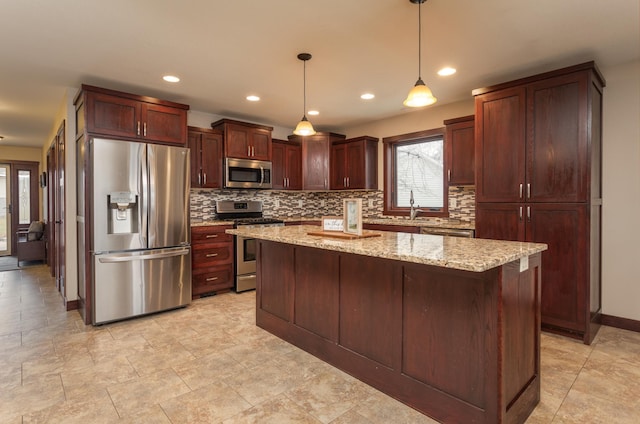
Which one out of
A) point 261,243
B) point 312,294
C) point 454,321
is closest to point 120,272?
point 261,243

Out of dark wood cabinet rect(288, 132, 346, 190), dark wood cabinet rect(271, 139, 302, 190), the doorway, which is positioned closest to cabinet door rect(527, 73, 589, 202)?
dark wood cabinet rect(288, 132, 346, 190)

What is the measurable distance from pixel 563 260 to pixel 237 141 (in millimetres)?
4019

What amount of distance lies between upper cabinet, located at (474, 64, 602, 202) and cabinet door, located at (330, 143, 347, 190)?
7.65 feet

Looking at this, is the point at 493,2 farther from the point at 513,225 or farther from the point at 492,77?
the point at 513,225

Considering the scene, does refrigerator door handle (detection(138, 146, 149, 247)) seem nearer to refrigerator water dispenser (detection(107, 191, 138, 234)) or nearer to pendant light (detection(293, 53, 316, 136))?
refrigerator water dispenser (detection(107, 191, 138, 234))

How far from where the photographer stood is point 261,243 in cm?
326

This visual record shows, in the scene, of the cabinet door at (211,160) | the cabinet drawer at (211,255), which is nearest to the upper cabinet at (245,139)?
the cabinet door at (211,160)

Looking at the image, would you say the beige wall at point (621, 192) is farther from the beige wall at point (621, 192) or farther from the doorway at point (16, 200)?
the doorway at point (16, 200)

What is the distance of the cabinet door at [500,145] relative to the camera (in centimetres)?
328

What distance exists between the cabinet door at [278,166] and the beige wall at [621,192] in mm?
3985

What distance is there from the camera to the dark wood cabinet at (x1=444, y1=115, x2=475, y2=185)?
4.03 m

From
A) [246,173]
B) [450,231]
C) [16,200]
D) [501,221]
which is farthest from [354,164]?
[16,200]

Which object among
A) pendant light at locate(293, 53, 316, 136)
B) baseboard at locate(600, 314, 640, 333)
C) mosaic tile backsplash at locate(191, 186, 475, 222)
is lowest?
baseboard at locate(600, 314, 640, 333)

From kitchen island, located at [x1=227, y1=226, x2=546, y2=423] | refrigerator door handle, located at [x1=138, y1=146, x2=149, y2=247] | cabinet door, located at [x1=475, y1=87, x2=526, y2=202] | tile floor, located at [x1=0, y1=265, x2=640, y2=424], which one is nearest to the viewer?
kitchen island, located at [x1=227, y1=226, x2=546, y2=423]
